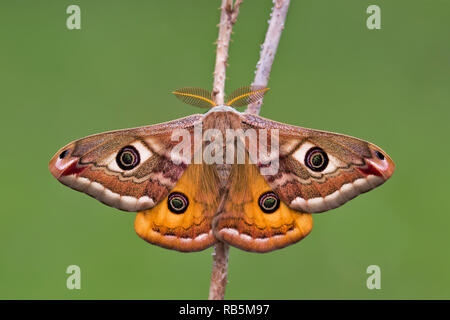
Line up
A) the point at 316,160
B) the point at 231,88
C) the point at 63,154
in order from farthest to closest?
the point at 231,88 → the point at 316,160 → the point at 63,154

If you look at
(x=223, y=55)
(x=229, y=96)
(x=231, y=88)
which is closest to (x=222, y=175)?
(x=229, y=96)

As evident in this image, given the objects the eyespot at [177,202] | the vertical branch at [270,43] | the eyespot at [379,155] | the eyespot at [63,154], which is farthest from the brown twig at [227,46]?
the eyespot at [63,154]

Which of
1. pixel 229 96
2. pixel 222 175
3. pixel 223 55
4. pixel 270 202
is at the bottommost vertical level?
pixel 270 202

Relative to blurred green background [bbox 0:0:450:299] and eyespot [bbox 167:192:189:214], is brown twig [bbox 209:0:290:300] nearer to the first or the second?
eyespot [bbox 167:192:189:214]

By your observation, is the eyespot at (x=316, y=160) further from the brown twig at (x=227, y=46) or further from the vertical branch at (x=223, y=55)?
the vertical branch at (x=223, y=55)

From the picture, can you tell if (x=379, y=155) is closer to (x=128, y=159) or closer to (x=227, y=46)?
(x=227, y=46)

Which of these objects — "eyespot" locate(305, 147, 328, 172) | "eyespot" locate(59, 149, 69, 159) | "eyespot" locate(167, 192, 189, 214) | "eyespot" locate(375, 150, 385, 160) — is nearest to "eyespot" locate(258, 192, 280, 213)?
"eyespot" locate(305, 147, 328, 172)

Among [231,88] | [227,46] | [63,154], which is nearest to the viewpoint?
[227,46]
